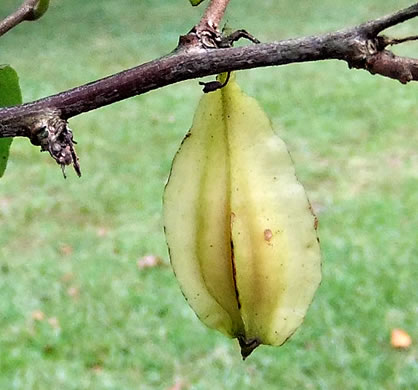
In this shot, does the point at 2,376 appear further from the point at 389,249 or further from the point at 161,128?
the point at 161,128

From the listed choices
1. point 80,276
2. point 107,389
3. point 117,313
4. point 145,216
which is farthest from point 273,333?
point 145,216

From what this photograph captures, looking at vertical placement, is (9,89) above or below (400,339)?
above

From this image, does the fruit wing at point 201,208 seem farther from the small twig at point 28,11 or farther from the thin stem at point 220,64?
the small twig at point 28,11

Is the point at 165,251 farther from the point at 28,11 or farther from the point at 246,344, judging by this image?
the point at 246,344

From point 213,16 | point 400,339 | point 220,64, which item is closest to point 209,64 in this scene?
point 220,64

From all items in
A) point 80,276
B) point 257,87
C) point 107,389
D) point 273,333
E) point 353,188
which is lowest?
point 257,87

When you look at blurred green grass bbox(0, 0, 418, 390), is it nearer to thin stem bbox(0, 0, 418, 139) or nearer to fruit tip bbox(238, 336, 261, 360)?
fruit tip bbox(238, 336, 261, 360)

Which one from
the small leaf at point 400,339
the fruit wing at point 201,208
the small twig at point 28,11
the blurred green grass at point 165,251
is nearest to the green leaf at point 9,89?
the small twig at point 28,11
